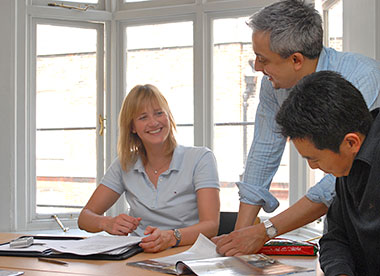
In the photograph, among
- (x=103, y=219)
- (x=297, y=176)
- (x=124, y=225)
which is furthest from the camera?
(x=297, y=176)

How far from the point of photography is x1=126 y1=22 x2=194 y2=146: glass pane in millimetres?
4398

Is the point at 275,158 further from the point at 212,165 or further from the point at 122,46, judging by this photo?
the point at 122,46

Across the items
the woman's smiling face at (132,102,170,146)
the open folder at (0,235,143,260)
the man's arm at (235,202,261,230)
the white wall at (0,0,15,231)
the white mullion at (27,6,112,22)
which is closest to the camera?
the open folder at (0,235,143,260)

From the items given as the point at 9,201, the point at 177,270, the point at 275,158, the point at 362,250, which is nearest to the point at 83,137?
the point at 9,201

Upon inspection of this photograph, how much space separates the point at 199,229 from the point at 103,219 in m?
0.47

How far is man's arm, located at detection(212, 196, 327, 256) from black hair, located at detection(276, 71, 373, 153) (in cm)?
54

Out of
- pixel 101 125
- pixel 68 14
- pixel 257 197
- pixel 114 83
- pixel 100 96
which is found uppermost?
pixel 68 14

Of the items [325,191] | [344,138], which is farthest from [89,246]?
[344,138]

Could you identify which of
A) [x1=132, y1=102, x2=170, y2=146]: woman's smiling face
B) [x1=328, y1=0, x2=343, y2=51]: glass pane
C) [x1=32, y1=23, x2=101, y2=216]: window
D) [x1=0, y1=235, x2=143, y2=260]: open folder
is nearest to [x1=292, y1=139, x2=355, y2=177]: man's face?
[x1=0, y1=235, x2=143, y2=260]: open folder

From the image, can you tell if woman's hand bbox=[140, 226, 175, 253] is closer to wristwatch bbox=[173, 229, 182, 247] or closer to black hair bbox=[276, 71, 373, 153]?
wristwatch bbox=[173, 229, 182, 247]

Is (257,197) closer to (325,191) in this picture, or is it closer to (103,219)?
(325,191)

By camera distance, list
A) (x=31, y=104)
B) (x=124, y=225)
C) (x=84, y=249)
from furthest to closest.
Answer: (x=31, y=104) < (x=124, y=225) < (x=84, y=249)

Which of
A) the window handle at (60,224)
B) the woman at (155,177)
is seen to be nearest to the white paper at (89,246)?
the woman at (155,177)

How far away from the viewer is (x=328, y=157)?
124 centimetres
